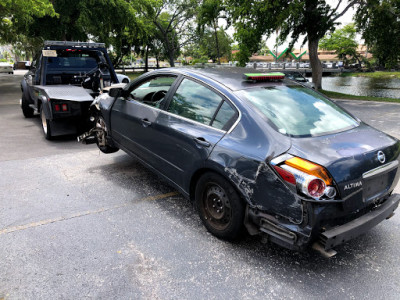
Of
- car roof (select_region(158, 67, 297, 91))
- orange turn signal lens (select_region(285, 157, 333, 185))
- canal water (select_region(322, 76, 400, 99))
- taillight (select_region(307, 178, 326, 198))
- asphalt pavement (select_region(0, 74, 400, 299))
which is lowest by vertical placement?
asphalt pavement (select_region(0, 74, 400, 299))

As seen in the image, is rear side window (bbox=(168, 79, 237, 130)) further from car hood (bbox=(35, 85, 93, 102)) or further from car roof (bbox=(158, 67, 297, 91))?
car hood (bbox=(35, 85, 93, 102))

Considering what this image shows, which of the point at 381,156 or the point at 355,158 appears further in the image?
the point at 381,156

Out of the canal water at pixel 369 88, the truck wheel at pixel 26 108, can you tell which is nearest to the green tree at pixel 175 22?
the canal water at pixel 369 88

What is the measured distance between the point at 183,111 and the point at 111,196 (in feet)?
5.00

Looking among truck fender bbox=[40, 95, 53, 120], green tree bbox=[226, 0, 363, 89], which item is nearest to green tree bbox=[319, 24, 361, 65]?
green tree bbox=[226, 0, 363, 89]

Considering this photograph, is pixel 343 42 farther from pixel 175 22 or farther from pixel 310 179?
pixel 310 179

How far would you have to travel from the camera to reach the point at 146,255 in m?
2.78

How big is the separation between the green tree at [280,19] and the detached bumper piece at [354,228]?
1316cm

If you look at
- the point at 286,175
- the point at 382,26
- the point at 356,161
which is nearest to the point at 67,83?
the point at 286,175

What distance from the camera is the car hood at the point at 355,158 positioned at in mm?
2309

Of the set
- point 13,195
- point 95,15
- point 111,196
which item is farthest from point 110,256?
point 95,15

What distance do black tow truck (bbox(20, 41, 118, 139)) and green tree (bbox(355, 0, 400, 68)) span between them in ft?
47.0

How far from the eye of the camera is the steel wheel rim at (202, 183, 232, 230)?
9.13 feet

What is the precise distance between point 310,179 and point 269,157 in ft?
1.14
